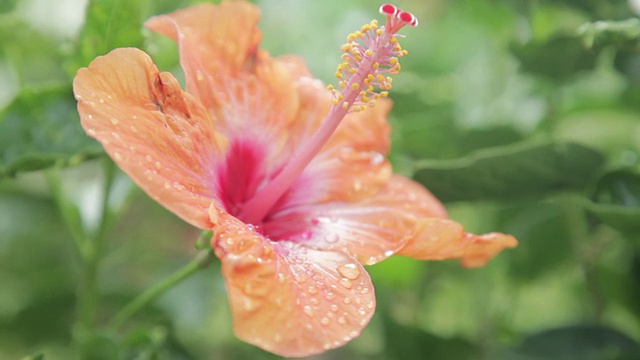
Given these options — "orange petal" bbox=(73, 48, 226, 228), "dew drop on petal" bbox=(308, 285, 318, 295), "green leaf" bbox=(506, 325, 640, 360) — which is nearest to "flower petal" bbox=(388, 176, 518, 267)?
"dew drop on petal" bbox=(308, 285, 318, 295)

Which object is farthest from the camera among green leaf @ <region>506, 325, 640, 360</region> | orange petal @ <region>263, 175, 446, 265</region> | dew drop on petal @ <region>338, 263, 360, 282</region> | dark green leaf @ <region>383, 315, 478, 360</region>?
dark green leaf @ <region>383, 315, 478, 360</region>

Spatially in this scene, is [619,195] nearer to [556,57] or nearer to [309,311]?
[556,57]

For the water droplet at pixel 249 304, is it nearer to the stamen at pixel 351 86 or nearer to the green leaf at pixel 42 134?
the stamen at pixel 351 86

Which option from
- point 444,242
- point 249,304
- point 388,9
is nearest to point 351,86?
point 388,9

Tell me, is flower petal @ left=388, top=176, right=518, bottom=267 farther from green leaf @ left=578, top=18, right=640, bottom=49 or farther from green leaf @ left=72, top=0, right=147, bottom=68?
green leaf @ left=72, top=0, right=147, bottom=68

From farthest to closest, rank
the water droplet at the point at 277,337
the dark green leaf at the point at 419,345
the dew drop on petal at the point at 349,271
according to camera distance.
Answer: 1. the dark green leaf at the point at 419,345
2. the dew drop on petal at the point at 349,271
3. the water droplet at the point at 277,337

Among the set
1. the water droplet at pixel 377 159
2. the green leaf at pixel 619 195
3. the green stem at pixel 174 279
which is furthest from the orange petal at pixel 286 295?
the green leaf at pixel 619 195
